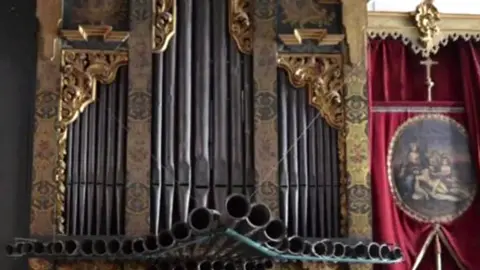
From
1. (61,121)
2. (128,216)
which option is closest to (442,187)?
(128,216)

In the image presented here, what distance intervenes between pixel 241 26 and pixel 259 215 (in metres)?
1.59

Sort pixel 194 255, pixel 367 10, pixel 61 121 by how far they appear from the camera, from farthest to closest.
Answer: pixel 367 10 < pixel 61 121 < pixel 194 255

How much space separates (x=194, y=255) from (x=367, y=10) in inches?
72.5

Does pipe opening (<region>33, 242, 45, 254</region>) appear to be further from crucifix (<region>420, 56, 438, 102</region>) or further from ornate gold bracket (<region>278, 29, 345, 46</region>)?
crucifix (<region>420, 56, 438, 102</region>)

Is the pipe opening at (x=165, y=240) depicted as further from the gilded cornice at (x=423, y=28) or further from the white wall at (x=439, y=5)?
the white wall at (x=439, y=5)

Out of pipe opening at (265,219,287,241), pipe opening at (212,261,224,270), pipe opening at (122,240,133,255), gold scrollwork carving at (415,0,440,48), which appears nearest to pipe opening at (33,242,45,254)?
pipe opening at (122,240,133,255)

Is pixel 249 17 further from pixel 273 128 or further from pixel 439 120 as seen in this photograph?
pixel 439 120

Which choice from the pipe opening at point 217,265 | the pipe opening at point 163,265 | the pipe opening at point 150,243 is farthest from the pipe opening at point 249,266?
the pipe opening at point 150,243

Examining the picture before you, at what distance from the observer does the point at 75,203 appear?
4512 millimetres

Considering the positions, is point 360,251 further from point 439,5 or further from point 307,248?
point 439,5

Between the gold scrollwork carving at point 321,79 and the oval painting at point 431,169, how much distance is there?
2.19 feet

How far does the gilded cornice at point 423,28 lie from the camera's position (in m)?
5.30

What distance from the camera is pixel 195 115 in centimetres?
466

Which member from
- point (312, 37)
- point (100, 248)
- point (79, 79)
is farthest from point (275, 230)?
point (79, 79)
